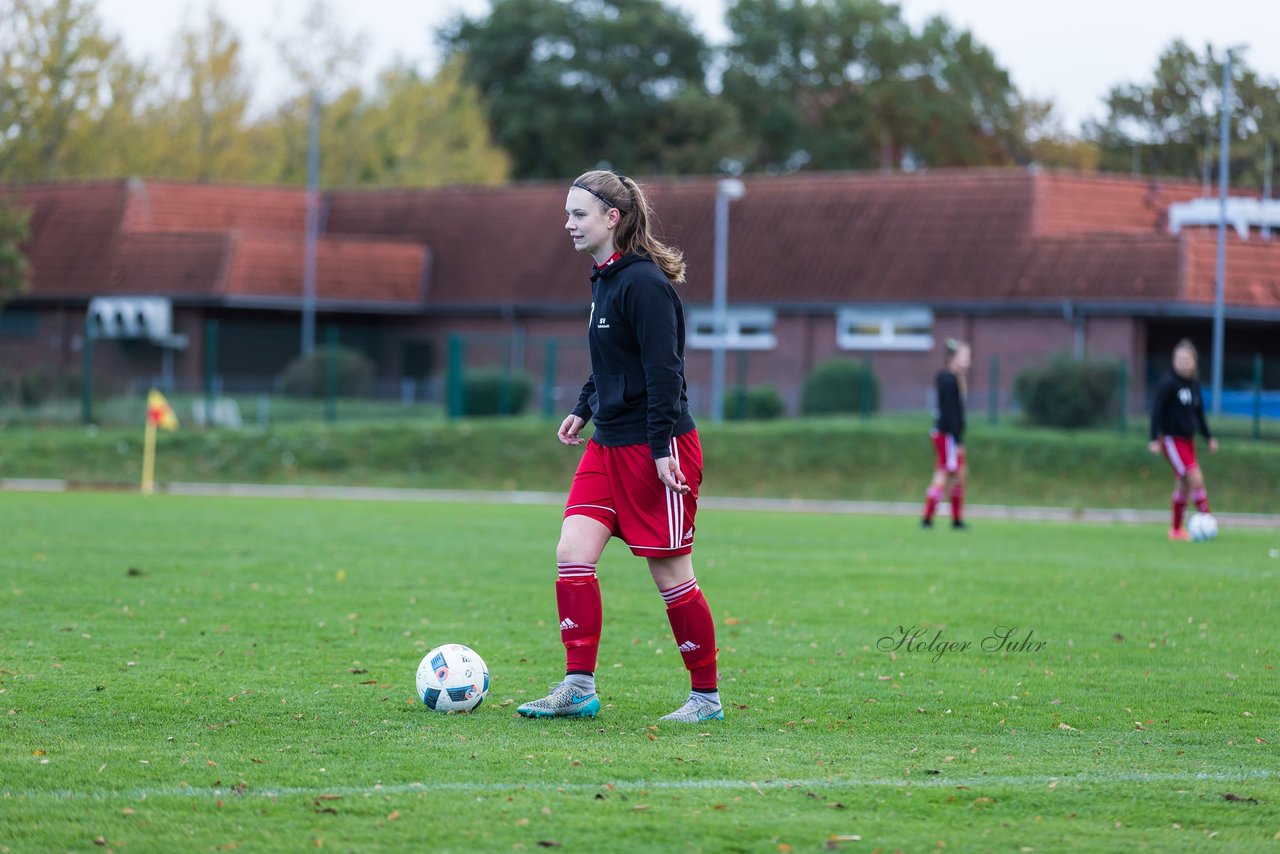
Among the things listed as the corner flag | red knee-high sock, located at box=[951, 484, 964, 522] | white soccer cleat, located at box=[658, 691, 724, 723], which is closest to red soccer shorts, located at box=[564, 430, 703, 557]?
white soccer cleat, located at box=[658, 691, 724, 723]

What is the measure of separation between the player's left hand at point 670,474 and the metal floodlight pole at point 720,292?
93.5 ft

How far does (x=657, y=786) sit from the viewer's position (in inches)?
232

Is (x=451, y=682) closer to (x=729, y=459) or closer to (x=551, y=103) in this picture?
(x=729, y=459)

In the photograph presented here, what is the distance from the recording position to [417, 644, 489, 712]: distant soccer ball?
24.2 feet

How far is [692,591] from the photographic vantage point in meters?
7.37

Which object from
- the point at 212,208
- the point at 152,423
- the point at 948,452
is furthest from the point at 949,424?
the point at 212,208

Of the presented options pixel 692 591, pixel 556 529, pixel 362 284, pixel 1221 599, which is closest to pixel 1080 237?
pixel 362 284

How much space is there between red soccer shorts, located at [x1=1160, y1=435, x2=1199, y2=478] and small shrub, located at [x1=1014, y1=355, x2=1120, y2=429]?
13208mm

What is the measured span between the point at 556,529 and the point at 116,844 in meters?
14.9

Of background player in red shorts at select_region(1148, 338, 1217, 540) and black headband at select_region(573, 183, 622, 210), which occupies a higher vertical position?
black headband at select_region(573, 183, 622, 210)

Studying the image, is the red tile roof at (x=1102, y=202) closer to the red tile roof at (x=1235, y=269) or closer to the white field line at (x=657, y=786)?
the red tile roof at (x=1235, y=269)

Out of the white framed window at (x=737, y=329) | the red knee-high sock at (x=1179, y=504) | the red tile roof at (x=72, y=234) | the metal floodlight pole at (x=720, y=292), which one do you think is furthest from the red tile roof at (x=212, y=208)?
the red knee-high sock at (x=1179, y=504)

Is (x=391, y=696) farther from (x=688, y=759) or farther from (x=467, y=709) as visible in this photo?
(x=688, y=759)

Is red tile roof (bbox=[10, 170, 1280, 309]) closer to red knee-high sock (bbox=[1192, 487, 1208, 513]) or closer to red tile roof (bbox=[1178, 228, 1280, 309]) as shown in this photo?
red tile roof (bbox=[1178, 228, 1280, 309])
